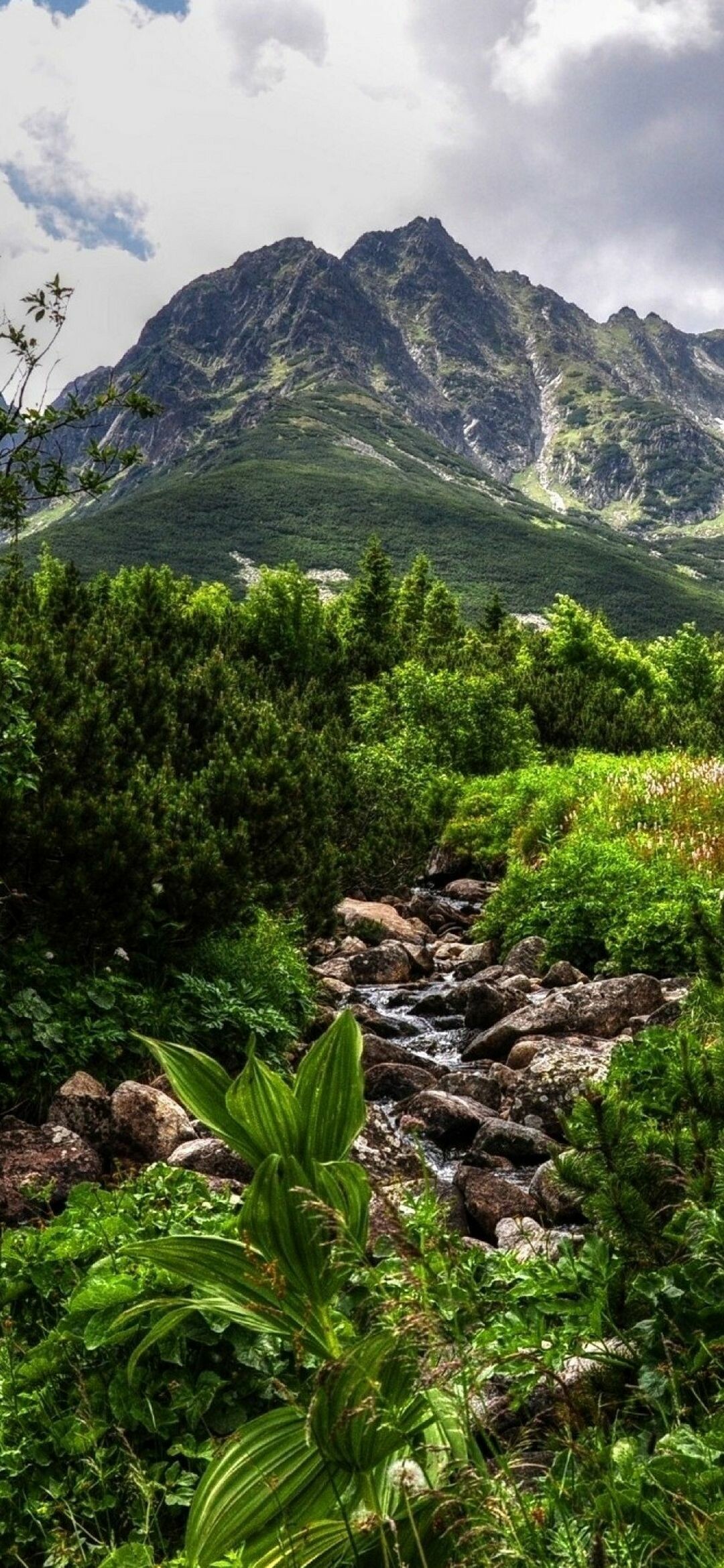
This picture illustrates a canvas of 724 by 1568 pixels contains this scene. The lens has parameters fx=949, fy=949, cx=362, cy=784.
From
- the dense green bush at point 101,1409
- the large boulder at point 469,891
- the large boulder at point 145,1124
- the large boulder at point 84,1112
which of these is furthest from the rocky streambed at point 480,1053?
the large boulder at point 469,891

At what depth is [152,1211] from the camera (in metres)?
3.64

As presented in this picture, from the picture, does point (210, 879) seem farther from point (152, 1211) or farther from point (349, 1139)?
point (349, 1139)

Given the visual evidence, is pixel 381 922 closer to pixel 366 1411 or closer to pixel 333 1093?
pixel 333 1093

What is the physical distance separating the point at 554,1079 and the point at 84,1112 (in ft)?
10.5

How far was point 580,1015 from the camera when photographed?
823 cm

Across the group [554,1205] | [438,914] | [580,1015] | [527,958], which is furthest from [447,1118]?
[438,914]

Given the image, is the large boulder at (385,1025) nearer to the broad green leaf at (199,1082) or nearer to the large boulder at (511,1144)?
the large boulder at (511,1144)

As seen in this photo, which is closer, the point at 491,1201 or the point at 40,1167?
A: the point at 40,1167

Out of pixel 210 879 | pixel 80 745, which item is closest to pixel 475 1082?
pixel 210 879

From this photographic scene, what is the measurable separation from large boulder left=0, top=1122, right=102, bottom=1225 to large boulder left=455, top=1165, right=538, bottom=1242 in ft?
6.45

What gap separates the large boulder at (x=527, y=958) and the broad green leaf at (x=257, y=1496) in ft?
27.4

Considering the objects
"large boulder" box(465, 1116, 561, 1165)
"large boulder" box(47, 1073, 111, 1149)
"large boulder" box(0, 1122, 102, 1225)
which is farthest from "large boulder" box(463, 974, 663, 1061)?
"large boulder" box(0, 1122, 102, 1225)

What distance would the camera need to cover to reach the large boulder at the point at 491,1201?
4922 millimetres

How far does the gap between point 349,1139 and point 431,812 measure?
658 inches
